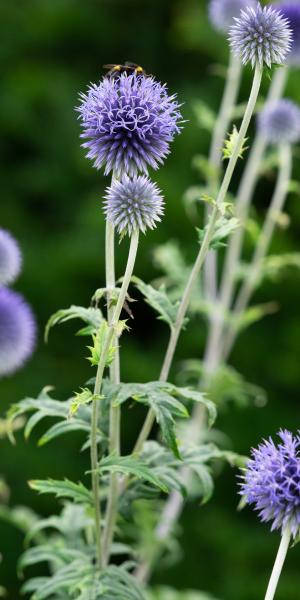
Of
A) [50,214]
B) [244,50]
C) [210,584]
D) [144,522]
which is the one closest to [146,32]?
[50,214]

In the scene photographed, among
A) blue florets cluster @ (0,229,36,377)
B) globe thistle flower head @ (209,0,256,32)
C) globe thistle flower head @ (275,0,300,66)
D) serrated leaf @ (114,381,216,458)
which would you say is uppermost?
globe thistle flower head @ (209,0,256,32)

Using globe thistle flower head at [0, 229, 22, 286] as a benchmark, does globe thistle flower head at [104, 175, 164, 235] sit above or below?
below

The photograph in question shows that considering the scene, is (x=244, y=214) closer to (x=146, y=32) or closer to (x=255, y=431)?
(x=255, y=431)

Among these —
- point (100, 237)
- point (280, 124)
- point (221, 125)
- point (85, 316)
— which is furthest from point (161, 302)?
point (100, 237)

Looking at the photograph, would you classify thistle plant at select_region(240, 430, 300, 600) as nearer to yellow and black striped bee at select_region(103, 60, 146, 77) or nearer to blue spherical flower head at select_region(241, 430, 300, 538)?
blue spherical flower head at select_region(241, 430, 300, 538)

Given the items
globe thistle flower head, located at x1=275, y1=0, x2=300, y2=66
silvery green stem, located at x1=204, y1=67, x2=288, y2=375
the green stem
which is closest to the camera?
the green stem

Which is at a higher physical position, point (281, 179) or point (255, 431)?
point (281, 179)

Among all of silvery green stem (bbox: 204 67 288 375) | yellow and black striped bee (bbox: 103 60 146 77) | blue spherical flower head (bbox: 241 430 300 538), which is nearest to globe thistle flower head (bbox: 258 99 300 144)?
silvery green stem (bbox: 204 67 288 375)
